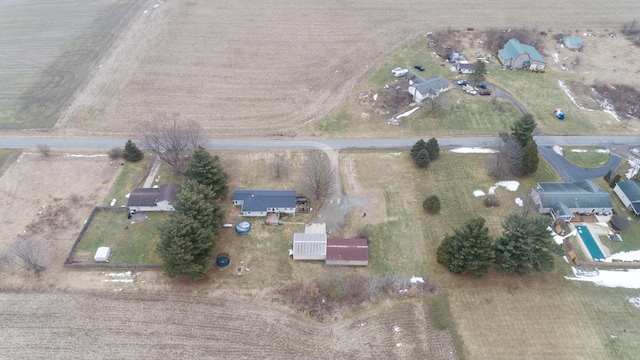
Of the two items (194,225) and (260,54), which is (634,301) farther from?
(260,54)

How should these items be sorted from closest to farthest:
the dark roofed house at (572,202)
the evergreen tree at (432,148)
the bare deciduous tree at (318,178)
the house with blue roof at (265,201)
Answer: the dark roofed house at (572,202), the house with blue roof at (265,201), the bare deciduous tree at (318,178), the evergreen tree at (432,148)

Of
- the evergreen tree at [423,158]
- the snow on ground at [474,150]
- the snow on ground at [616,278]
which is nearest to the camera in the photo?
the snow on ground at [616,278]

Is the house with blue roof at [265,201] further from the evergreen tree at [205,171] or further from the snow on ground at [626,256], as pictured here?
the snow on ground at [626,256]

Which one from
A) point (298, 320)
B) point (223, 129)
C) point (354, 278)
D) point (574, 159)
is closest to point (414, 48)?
point (574, 159)

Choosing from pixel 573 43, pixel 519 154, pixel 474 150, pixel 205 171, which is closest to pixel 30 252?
pixel 205 171

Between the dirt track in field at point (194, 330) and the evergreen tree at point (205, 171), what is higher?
the evergreen tree at point (205, 171)

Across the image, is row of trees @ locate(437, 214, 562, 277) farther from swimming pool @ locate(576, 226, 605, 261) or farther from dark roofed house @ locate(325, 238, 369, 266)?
dark roofed house @ locate(325, 238, 369, 266)

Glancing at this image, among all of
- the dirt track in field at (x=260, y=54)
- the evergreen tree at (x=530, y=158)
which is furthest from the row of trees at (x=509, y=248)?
the dirt track in field at (x=260, y=54)
